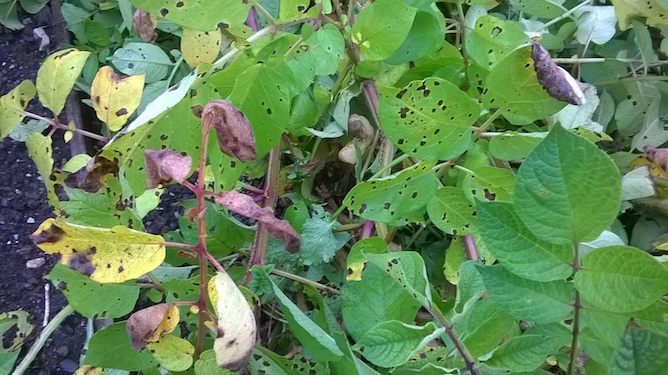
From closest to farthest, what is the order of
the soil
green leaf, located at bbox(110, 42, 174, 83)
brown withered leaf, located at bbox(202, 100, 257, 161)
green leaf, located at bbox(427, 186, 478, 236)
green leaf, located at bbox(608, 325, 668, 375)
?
green leaf, located at bbox(608, 325, 668, 375) < brown withered leaf, located at bbox(202, 100, 257, 161) < green leaf, located at bbox(427, 186, 478, 236) < green leaf, located at bbox(110, 42, 174, 83) < the soil

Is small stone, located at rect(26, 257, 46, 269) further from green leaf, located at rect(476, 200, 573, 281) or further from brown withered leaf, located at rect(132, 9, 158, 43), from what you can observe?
green leaf, located at rect(476, 200, 573, 281)

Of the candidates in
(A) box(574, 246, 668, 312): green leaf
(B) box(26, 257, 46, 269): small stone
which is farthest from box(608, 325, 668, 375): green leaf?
(B) box(26, 257, 46, 269): small stone

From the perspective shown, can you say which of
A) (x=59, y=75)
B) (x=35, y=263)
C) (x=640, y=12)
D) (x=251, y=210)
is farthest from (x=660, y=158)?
(x=35, y=263)

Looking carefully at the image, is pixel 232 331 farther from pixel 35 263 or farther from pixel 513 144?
pixel 35 263

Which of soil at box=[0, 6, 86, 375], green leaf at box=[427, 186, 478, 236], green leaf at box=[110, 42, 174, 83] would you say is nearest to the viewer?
green leaf at box=[427, 186, 478, 236]

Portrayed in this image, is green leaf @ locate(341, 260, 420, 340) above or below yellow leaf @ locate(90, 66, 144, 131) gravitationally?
below

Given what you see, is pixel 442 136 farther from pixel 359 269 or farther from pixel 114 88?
pixel 114 88

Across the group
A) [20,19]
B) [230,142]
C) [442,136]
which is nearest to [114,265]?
[230,142]
